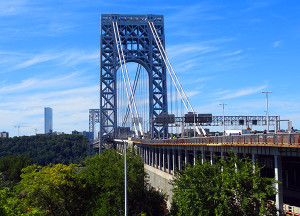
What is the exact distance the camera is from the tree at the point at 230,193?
29156mm

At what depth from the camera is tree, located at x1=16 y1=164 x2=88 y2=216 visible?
146 ft

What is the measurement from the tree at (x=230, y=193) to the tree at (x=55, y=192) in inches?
703

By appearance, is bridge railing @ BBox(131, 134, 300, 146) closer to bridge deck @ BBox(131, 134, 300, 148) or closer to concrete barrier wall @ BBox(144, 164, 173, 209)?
bridge deck @ BBox(131, 134, 300, 148)

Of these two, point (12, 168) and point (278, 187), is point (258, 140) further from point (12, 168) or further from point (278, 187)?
point (12, 168)

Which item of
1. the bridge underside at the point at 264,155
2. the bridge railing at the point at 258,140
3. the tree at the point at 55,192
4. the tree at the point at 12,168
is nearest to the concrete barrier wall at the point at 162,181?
the bridge underside at the point at 264,155

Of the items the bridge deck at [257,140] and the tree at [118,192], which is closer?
the bridge deck at [257,140]

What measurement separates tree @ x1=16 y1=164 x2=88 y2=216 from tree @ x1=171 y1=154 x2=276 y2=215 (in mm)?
17846

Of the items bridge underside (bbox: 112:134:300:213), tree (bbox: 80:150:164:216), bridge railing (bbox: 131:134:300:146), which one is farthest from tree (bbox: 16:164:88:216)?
bridge railing (bbox: 131:134:300:146)

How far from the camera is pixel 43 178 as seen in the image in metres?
45.6

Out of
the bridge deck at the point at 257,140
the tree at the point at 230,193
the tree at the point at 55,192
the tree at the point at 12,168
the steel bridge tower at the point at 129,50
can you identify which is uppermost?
the steel bridge tower at the point at 129,50

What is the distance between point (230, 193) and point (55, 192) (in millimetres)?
22119

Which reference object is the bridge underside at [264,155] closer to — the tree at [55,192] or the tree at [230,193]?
the tree at [230,193]

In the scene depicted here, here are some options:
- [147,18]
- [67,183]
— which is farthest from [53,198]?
[147,18]

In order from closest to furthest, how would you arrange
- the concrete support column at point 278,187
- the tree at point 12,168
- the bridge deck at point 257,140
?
the bridge deck at point 257,140 < the concrete support column at point 278,187 < the tree at point 12,168
